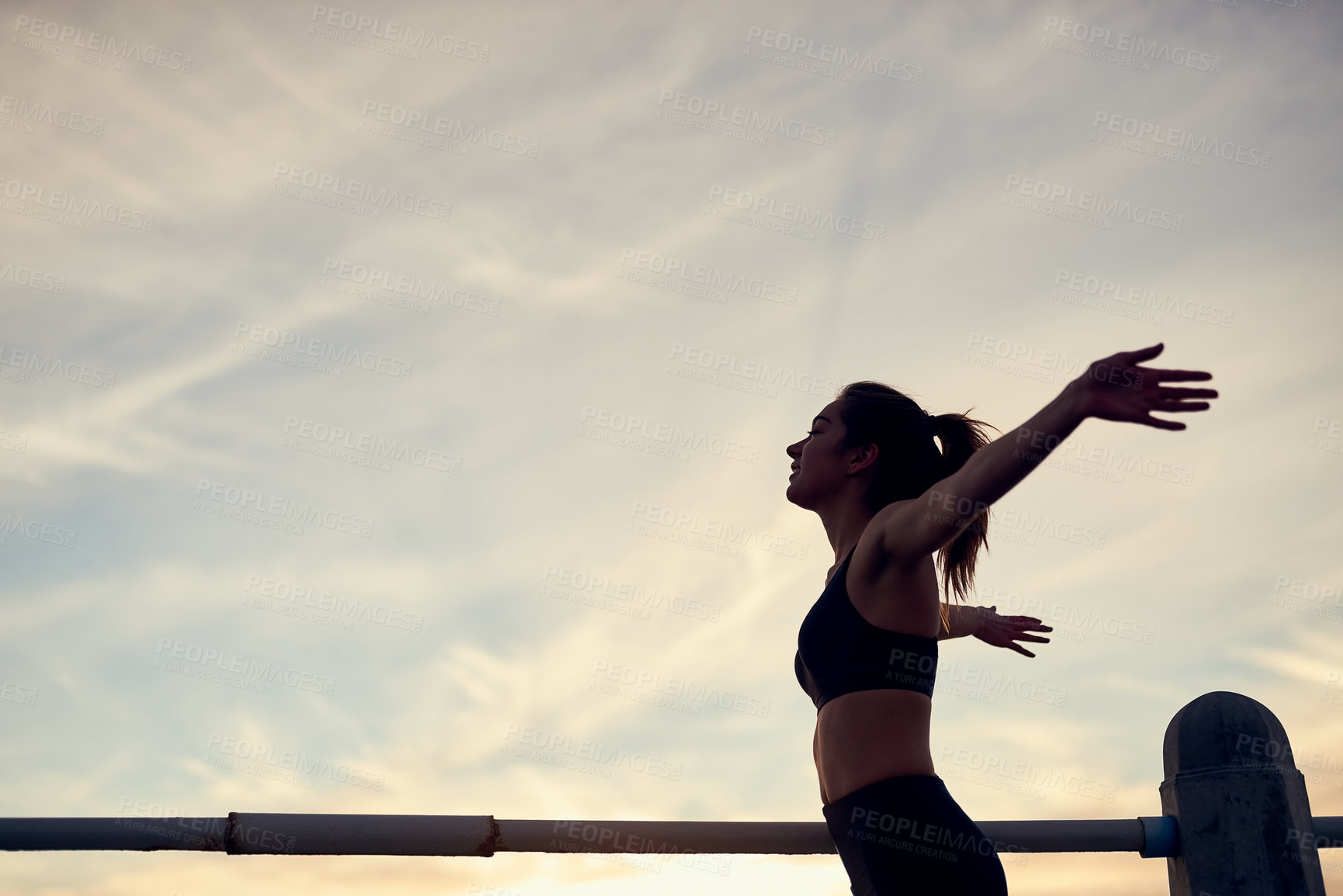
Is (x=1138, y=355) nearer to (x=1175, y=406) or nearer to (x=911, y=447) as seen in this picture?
(x=1175, y=406)

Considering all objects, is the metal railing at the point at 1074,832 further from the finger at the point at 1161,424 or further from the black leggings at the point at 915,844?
the finger at the point at 1161,424

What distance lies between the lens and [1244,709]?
265 cm

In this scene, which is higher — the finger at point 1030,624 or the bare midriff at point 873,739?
the finger at point 1030,624

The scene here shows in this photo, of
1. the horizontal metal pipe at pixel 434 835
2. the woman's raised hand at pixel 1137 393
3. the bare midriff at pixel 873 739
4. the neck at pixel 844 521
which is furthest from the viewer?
the neck at pixel 844 521

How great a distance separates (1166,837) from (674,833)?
52.5 inches

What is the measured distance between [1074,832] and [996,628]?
1.08 metres

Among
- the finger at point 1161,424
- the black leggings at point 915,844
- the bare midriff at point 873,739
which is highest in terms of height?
the finger at point 1161,424

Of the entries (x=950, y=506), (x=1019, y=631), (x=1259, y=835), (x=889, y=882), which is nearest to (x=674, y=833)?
(x=889, y=882)

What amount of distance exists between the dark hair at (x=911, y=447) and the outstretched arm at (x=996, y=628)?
27 cm

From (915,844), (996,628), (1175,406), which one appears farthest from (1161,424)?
(996,628)

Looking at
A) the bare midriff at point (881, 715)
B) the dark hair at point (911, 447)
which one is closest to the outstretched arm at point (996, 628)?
the dark hair at point (911, 447)

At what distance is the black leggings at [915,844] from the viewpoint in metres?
2.38

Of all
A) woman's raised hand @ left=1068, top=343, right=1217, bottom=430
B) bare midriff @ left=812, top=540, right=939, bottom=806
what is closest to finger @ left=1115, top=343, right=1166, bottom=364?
woman's raised hand @ left=1068, top=343, right=1217, bottom=430

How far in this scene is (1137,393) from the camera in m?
2.06
